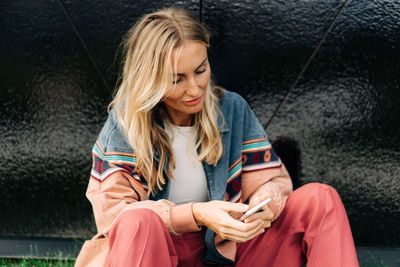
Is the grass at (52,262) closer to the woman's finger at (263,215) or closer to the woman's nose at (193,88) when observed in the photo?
the woman's finger at (263,215)

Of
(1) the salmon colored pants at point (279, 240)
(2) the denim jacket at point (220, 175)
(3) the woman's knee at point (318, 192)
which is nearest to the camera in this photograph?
(1) the salmon colored pants at point (279, 240)

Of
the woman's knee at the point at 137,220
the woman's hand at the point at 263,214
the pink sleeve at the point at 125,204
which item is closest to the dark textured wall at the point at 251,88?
the pink sleeve at the point at 125,204

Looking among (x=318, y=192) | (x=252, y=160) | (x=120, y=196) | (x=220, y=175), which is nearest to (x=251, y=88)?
(x=252, y=160)

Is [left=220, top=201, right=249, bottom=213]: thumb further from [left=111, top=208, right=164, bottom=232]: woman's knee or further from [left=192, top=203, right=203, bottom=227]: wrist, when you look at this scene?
[left=111, top=208, right=164, bottom=232]: woman's knee

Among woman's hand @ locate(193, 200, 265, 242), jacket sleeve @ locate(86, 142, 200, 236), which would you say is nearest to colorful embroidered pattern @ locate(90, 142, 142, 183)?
jacket sleeve @ locate(86, 142, 200, 236)

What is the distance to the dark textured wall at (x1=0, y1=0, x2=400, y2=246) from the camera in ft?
8.27

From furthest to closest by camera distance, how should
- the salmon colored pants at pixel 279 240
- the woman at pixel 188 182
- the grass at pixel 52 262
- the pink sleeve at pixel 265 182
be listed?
the grass at pixel 52 262 → the pink sleeve at pixel 265 182 → the woman at pixel 188 182 → the salmon colored pants at pixel 279 240

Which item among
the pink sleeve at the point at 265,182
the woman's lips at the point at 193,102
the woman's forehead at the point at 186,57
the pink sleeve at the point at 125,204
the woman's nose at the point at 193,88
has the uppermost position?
the woman's forehead at the point at 186,57

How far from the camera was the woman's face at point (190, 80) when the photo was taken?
5.86 feet

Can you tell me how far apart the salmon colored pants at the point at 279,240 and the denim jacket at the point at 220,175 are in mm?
66

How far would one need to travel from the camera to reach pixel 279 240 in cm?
183

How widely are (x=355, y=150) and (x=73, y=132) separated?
5.59 ft

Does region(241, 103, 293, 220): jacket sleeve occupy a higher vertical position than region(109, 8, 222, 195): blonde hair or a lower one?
lower

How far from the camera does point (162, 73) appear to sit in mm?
1797
